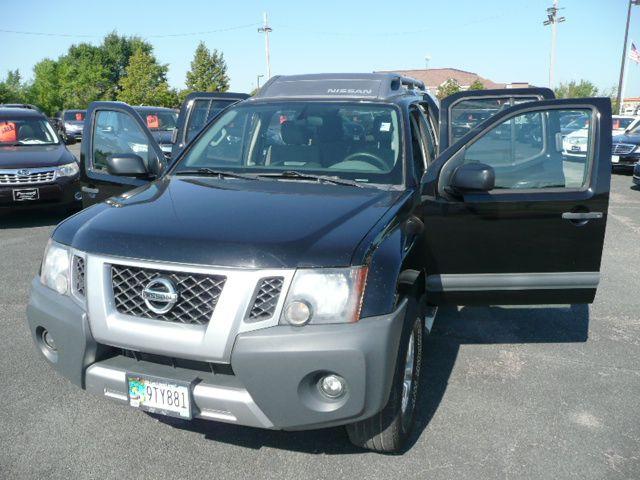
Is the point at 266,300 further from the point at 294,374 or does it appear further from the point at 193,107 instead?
the point at 193,107

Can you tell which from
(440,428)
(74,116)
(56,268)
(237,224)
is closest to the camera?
(237,224)

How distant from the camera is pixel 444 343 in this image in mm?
4477

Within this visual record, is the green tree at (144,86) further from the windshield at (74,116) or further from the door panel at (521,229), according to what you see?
the door panel at (521,229)

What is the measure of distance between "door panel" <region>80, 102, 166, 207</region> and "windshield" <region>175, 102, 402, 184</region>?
27.1 inches

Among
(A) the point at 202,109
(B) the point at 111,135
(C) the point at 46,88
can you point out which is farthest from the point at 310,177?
(C) the point at 46,88

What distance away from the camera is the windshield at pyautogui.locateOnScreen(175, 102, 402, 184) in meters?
3.71

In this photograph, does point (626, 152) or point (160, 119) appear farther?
point (626, 152)

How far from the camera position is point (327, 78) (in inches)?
183

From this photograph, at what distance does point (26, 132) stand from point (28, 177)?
5.26ft

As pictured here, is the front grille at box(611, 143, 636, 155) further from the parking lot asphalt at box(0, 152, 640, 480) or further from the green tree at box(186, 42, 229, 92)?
the green tree at box(186, 42, 229, 92)

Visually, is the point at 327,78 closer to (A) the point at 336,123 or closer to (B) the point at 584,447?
(A) the point at 336,123

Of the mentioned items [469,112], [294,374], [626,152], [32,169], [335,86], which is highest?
[335,86]

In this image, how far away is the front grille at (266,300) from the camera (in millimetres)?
2430

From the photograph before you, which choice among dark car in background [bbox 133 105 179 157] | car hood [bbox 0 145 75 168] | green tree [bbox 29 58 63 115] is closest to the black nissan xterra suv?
car hood [bbox 0 145 75 168]
